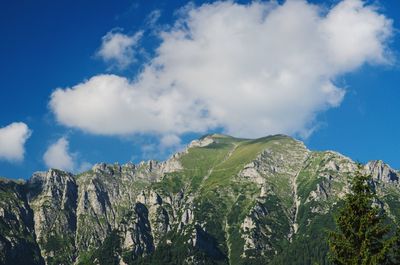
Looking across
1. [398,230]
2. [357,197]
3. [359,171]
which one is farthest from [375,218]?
[398,230]

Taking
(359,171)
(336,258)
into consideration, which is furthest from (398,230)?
(336,258)

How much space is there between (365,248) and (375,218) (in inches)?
125

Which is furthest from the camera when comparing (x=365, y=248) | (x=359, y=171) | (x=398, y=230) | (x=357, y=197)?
(x=398, y=230)

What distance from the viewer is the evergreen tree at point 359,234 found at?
4666 cm

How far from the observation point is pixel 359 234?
47625 mm

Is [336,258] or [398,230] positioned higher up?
[398,230]

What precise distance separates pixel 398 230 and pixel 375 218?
1214 cm

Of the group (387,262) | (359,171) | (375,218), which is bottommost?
(387,262)

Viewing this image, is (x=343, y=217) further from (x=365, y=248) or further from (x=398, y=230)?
(x=398, y=230)

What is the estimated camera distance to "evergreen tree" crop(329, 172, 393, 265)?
153ft

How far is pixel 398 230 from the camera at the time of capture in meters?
58.4

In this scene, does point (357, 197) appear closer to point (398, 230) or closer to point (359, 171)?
point (359, 171)

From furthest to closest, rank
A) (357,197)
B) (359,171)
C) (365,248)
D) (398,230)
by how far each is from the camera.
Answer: (398,230)
(359,171)
(357,197)
(365,248)

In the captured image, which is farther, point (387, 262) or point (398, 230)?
point (398, 230)
